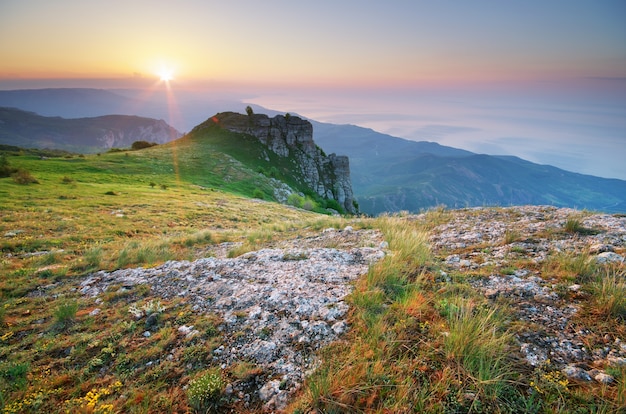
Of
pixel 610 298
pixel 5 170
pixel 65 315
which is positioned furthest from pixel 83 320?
pixel 5 170

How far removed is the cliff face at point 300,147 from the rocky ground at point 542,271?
265ft

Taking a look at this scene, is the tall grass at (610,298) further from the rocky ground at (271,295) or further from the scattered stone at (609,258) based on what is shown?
the rocky ground at (271,295)

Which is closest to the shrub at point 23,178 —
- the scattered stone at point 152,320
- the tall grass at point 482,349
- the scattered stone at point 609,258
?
the scattered stone at point 152,320

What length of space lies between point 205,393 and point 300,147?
98.2m

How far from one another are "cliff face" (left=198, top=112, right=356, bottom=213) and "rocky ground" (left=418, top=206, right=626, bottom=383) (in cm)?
8073

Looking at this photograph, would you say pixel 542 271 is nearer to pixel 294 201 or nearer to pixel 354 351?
pixel 354 351

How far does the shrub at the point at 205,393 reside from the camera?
3541mm

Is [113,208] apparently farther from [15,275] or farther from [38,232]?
[15,275]

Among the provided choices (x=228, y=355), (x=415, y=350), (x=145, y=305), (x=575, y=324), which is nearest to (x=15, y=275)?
(x=145, y=305)

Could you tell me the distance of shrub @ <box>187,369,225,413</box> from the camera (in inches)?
139

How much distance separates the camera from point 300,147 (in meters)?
98.4

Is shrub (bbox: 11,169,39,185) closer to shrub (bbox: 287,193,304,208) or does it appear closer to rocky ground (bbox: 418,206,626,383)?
shrub (bbox: 287,193,304,208)

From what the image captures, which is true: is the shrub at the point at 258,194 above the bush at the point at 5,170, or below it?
below

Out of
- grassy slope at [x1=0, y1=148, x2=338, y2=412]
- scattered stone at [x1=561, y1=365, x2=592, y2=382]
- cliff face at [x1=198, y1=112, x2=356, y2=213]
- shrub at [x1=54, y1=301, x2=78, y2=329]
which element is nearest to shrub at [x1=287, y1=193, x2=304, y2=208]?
cliff face at [x1=198, y1=112, x2=356, y2=213]
